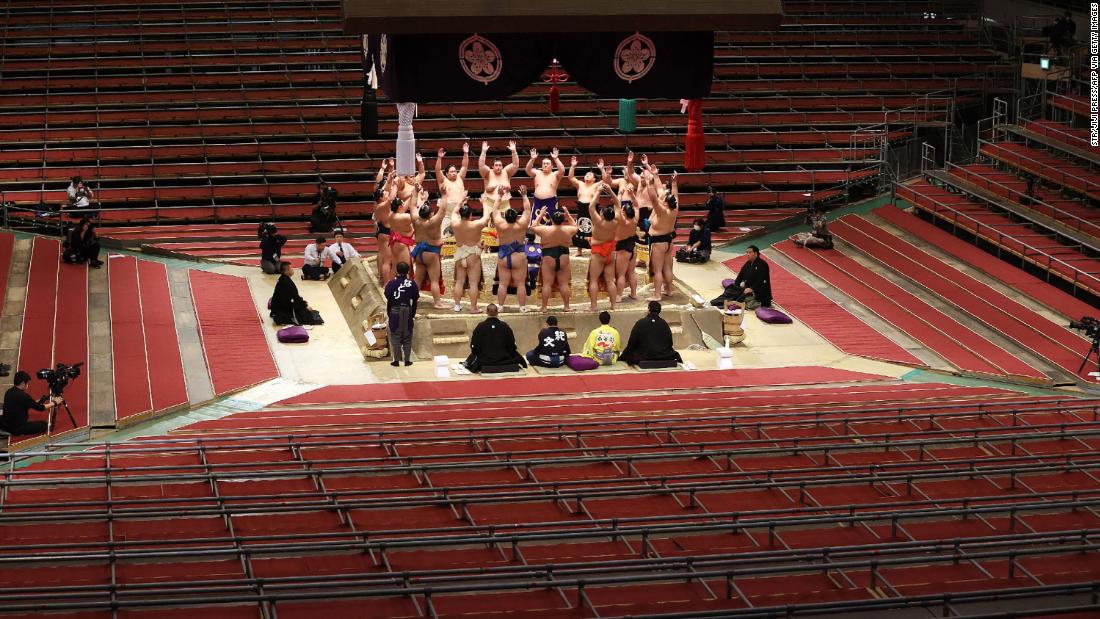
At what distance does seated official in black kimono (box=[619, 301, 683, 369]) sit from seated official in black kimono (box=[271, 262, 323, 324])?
3921 mm

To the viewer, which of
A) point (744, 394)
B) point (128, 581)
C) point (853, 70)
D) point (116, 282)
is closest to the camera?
point (128, 581)

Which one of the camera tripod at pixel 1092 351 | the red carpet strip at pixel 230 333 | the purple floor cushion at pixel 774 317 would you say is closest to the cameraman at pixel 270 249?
the red carpet strip at pixel 230 333

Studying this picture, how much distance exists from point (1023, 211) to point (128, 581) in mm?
15291

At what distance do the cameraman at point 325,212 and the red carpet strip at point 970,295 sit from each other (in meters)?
7.29

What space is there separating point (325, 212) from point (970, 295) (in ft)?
29.9

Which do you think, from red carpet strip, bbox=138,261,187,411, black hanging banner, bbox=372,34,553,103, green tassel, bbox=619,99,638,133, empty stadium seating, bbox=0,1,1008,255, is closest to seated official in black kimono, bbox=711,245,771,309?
green tassel, bbox=619,99,638,133

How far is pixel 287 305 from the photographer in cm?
1661

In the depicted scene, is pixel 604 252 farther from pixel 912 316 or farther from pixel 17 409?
pixel 17 409

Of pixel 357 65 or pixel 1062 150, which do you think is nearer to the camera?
pixel 1062 150

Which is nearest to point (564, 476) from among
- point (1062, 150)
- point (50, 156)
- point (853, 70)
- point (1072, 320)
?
point (1072, 320)

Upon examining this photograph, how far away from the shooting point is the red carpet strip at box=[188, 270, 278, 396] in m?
14.8

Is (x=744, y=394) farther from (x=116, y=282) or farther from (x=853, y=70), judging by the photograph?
(x=853, y=70)

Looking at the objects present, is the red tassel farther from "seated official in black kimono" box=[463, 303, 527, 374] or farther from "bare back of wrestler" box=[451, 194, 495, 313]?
"bare back of wrestler" box=[451, 194, 495, 313]

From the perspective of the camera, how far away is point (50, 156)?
74.7 feet
